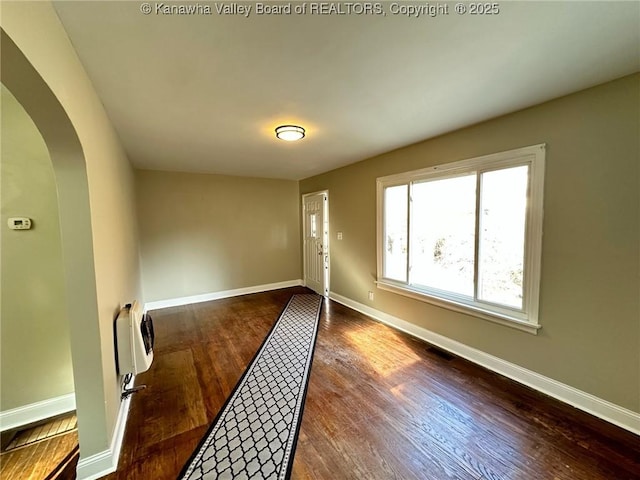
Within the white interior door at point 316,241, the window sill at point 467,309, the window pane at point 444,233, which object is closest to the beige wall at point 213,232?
the white interior door at point 316,241

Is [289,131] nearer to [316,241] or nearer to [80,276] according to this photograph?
[80,276]

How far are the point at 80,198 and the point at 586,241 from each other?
3.30 m

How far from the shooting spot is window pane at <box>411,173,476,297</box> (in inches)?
105

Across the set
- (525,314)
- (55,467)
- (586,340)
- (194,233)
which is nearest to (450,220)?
(525,314)

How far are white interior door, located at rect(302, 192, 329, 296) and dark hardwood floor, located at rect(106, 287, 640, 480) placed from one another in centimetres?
205

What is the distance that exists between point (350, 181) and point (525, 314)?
279 cm

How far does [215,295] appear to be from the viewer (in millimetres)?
4891

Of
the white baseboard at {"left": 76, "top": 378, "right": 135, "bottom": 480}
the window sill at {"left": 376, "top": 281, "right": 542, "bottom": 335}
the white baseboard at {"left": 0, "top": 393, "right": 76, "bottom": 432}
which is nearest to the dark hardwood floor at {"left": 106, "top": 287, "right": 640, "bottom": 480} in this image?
the white baseboard at {"left": 76, "top": 378, "right": 135, "bottom": 480}

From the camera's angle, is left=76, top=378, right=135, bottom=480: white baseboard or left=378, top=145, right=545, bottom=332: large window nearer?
left=76, top=378, right=135, bottom=480: white baseboard

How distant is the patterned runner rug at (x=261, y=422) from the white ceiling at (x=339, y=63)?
2.34 meters

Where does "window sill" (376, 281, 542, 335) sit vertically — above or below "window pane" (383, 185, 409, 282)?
below

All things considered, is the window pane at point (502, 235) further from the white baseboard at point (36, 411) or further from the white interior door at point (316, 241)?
the white baseboard at point (36, 411)
